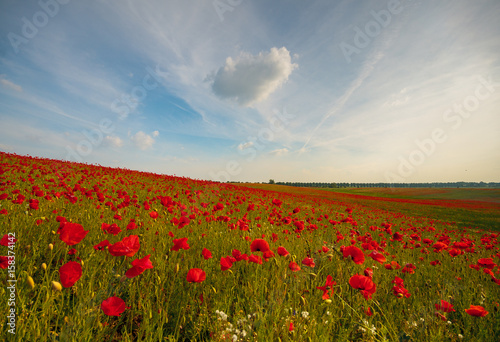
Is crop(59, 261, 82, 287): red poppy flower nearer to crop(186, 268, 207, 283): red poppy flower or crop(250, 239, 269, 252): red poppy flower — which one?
crop(186, 268, 207, 283): red poppy flower

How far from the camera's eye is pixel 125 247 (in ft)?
4.87

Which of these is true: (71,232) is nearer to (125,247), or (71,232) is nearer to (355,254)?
(125,247)

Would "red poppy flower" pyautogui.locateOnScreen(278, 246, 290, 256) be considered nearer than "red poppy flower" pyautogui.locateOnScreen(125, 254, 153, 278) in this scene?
No

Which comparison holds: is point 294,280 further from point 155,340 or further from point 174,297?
point 155,340

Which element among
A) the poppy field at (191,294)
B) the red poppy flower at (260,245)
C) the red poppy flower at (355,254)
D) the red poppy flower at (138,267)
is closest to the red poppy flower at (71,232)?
the poppy field at (191,294)

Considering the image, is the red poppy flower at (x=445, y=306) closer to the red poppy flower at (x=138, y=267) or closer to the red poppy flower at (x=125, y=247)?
the red poppy flower at (x=138, y=267)

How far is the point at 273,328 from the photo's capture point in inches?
64.4

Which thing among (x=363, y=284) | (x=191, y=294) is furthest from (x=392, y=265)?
(x=191, y=294)

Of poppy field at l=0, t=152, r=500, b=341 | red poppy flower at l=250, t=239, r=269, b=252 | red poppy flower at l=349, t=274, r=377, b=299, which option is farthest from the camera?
red poppy flower at l=250, t=239, r=269, b=252

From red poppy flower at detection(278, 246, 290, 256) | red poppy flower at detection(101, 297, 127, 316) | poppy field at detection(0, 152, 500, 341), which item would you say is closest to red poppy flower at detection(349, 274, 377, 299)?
poppy field at detection(0, 152, 500, 341)

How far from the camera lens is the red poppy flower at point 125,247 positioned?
4.75ft

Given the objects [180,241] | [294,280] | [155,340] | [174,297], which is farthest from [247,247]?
[155,340]

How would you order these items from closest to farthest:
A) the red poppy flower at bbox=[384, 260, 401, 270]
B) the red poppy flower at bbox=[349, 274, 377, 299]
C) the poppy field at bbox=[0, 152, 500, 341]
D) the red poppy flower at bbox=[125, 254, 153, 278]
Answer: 1. the red poppy flower at bbox=[125, 254, 153, 278]
2. the poppy field at bbox=[0, 152, 500, 341]
3. the red poppy flower at bbox=[349, 274, 377, 299]
4. the red poppy flower at bbox=[384, 260, 401, 270]

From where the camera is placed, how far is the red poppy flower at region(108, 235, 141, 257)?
145 cm
